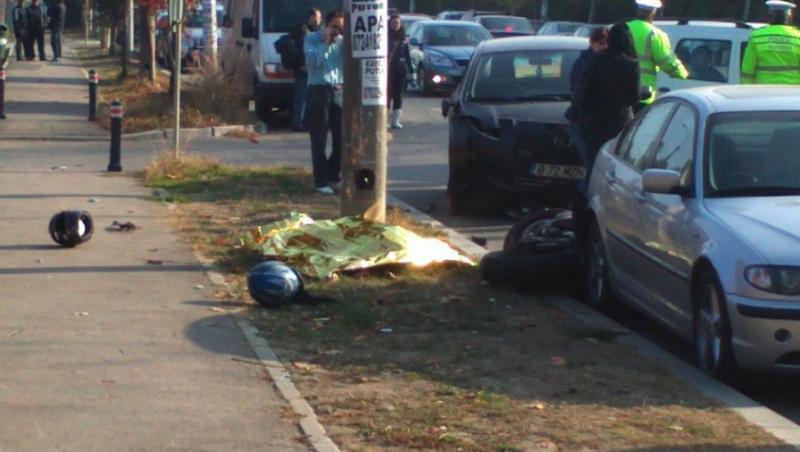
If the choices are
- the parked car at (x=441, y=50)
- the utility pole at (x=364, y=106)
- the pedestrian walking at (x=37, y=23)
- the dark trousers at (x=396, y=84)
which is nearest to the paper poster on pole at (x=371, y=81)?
the utility pole at (x=364, y=106)

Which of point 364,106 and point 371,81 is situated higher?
point 371,81

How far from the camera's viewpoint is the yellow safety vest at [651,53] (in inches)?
512

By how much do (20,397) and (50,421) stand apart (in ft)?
1.53

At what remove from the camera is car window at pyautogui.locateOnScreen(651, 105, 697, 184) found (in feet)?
26.9

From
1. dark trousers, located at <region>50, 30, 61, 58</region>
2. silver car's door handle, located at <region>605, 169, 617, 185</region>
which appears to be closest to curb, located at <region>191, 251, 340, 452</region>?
silver car's door handle, located at <region>605, 169, 617, 185</region>

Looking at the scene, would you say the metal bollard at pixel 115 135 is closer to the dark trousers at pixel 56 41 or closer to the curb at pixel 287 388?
the curb at pixel 287 388

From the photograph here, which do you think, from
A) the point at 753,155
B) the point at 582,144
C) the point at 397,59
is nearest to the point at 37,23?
the point at 397,59

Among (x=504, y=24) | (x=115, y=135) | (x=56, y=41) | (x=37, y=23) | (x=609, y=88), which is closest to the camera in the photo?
(x=609, y=88)

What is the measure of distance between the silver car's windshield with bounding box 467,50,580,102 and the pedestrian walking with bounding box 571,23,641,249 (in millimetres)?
2070

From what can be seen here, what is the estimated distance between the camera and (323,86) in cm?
1410

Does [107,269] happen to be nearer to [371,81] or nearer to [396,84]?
[371,81]

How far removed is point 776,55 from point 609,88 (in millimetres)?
1684

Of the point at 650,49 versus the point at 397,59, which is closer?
the point at 650,49

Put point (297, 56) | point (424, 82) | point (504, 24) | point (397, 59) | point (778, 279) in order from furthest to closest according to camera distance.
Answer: point (504, 24) → point (424, 82) → point (397, 59) → point (297, 56) → point (778, 279)
